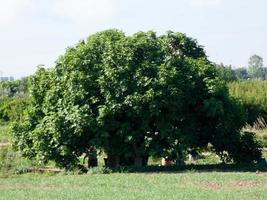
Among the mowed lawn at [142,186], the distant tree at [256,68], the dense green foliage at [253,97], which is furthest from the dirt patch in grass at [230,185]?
the distant tree at [256,68]

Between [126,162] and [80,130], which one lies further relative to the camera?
[126,162]

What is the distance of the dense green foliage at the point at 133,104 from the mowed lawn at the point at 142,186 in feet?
6.47

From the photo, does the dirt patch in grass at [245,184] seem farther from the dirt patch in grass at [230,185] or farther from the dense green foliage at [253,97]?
the dense green foliage at [253,97]

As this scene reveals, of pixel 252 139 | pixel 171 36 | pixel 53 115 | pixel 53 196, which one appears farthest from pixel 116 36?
pixel 53 196

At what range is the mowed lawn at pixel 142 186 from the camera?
13562mm

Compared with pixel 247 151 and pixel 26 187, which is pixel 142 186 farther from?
pixel 247 151

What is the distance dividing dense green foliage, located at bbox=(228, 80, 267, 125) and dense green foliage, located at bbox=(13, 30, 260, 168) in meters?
15.5

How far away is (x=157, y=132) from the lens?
66.4ft

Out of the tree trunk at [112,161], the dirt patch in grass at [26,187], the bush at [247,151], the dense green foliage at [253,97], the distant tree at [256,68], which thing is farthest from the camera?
the distant tree at [256,68]

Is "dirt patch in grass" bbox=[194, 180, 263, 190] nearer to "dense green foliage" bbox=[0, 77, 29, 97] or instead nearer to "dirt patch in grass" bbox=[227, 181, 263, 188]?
"dirt patch in grass" bbox=[227, 181, 263, 188]

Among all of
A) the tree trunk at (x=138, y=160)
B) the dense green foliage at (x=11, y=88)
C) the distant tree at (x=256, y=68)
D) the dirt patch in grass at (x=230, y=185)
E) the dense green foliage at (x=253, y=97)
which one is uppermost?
the distant tree at (x=256, y=68)

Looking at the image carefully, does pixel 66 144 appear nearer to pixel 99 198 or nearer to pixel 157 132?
pixel 157 132

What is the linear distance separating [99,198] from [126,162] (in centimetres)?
832

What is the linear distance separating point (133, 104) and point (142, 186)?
461cm
